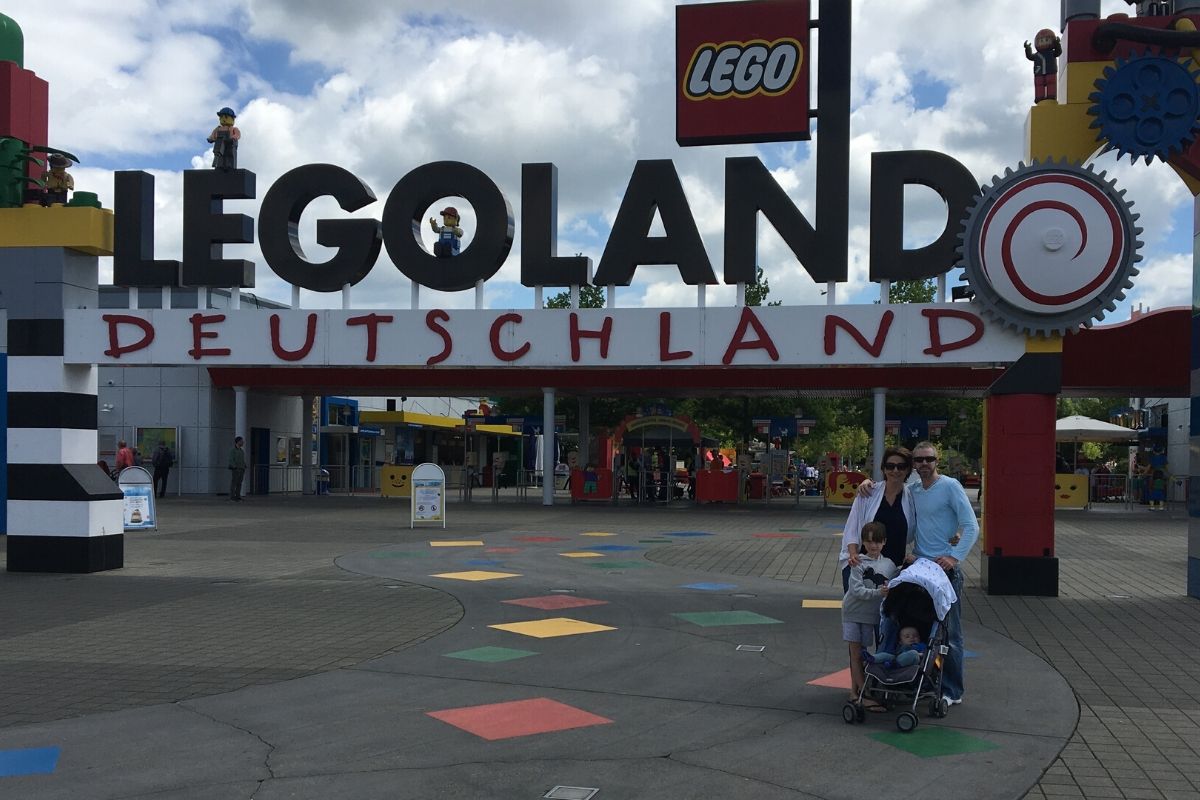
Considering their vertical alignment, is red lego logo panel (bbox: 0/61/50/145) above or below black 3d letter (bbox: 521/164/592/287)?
above

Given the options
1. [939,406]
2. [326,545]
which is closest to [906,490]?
[326,545]

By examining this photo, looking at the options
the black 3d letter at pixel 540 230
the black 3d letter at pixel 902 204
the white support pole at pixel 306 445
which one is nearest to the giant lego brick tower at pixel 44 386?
the black 3d letter at pixel 540 230

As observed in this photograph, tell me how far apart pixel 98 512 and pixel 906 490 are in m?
10.5

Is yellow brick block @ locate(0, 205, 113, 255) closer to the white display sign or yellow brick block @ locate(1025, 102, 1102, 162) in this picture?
the white display sign

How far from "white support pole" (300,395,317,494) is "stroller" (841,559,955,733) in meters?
31.8

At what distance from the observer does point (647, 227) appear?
15086mm

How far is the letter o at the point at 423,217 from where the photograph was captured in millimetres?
15422

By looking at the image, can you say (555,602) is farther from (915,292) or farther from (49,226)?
(915,292)

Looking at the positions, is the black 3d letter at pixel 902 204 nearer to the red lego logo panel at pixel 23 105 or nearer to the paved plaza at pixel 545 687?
the paved plaza at pixel 545 687

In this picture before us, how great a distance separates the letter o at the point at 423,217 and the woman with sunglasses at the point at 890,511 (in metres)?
8.95

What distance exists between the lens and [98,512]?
550 inches

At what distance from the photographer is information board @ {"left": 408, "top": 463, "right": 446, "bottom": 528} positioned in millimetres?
21812

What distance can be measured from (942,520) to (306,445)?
32808 millimetres

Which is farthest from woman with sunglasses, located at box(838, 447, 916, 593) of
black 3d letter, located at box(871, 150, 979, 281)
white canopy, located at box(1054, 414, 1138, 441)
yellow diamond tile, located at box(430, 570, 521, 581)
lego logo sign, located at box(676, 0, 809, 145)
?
white canopy, located at box(1054, 414, 1138, 441)
